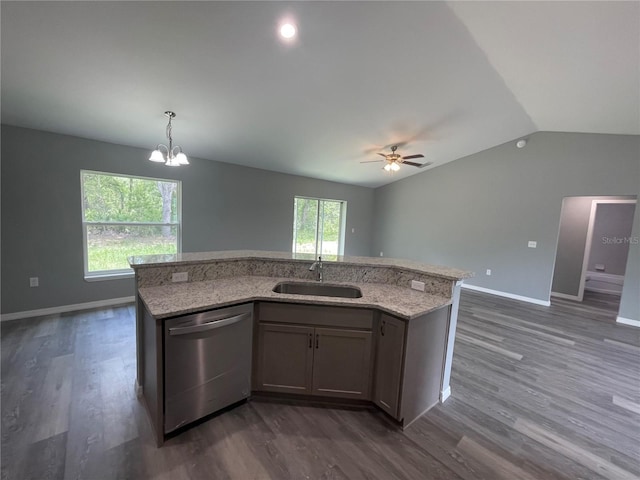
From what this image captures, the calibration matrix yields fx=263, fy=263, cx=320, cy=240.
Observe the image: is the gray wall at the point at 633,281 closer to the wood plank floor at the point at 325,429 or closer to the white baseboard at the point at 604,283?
the wood plank floor at the point at 325,429

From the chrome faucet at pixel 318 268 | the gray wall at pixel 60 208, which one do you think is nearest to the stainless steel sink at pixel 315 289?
the chrome faucet at pixel 318 268

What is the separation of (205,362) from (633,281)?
610cm

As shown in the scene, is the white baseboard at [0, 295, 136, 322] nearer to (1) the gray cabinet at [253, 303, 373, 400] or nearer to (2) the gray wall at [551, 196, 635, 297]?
(1) the gray cabinet at [253, 303, 373, 400]

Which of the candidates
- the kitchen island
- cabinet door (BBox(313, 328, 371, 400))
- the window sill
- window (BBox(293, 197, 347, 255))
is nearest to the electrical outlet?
the kitchen island

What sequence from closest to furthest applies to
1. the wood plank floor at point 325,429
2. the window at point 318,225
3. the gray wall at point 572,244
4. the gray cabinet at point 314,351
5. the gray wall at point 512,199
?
the wood plank floor at point 325,429
the gray cabinet at point 314,351
the gray wall at point 512,199
the gray wall at point 572,244
the window at point 318,225

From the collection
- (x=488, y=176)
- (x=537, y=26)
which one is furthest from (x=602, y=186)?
(x=537, y=26)

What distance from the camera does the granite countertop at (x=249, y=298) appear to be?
1670 millimetres

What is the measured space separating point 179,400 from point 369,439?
49.7 inches

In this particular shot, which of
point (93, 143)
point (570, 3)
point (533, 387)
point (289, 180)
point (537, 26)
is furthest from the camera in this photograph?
point (289, 180)

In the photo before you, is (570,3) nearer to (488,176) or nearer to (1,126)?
(488,176)

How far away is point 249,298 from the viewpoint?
6.18 ft

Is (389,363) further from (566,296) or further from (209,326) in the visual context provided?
(566,296)

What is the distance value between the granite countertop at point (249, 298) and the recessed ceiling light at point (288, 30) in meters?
2.06

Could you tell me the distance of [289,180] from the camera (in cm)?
596
